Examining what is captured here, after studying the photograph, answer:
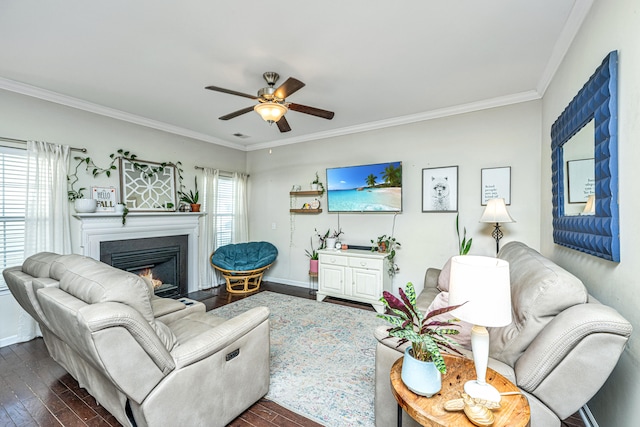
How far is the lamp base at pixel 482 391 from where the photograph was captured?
111 cm

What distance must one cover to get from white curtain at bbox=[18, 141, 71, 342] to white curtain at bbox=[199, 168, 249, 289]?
1883 mm

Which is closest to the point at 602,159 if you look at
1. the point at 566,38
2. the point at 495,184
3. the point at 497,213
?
the point at 566,38

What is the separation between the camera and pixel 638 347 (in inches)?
50.2

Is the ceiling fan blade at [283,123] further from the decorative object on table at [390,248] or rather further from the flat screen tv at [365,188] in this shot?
the decorative object on table at [390,248]

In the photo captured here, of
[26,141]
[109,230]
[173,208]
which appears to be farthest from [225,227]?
[26,141]

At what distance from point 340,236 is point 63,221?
3.65 m

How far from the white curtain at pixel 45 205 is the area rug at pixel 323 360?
1.95m

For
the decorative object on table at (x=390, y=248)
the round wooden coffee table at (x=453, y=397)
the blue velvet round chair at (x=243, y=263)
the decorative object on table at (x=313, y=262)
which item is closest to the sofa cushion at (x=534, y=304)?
the round wooden coffee table at (x=453, y=397)

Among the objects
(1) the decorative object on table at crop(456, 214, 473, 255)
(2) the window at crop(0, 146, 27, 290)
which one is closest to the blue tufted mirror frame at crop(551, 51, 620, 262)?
(1) the decorative object on table at crop(456, 214, 473, 255)

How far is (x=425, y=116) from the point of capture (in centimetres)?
393

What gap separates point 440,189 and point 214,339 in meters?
3.33

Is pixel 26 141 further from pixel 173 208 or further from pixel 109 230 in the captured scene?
pixel 173 208

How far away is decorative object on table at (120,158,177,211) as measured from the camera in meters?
4.02

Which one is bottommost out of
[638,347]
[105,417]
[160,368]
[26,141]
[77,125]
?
[105,417]
